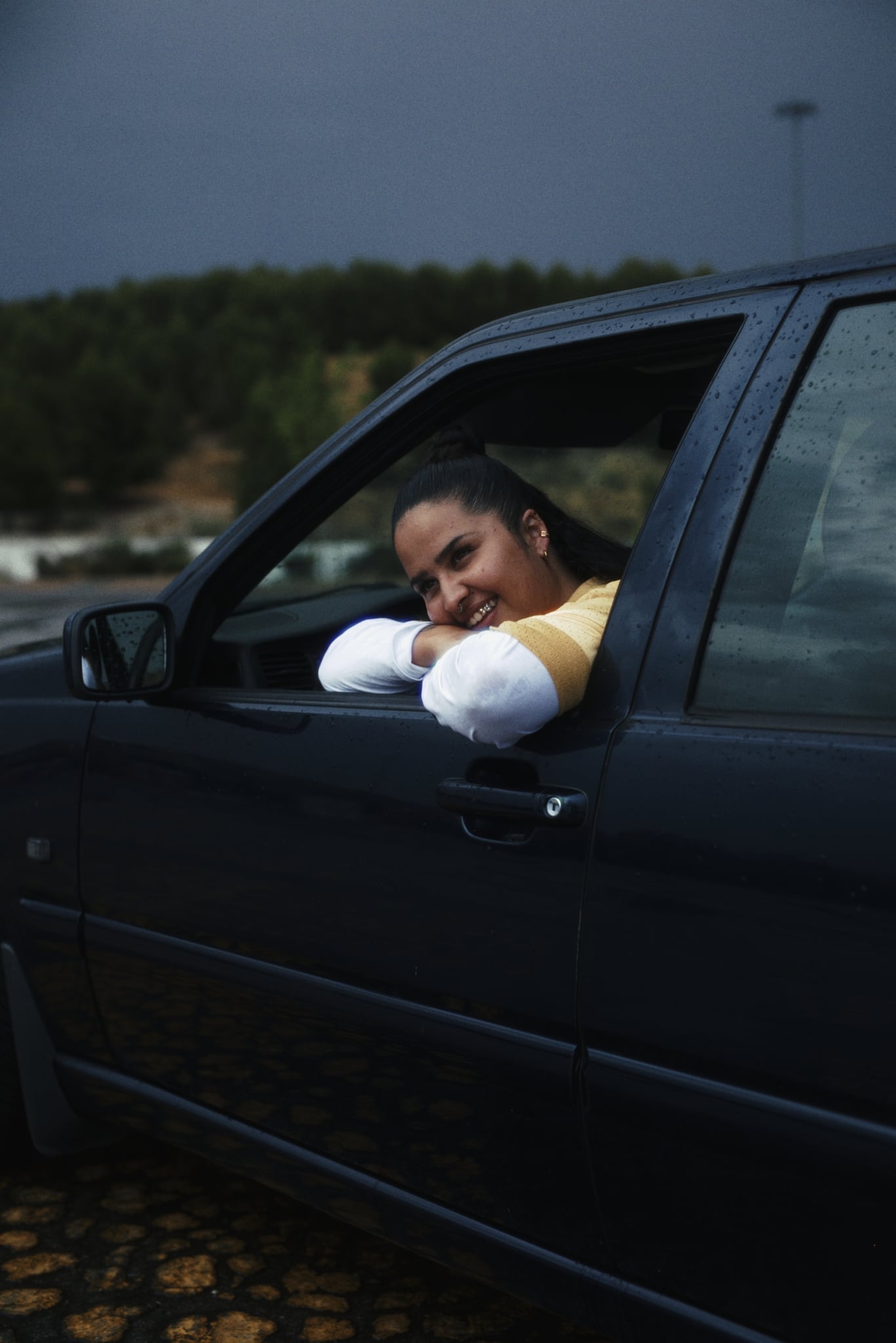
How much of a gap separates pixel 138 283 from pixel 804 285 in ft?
395

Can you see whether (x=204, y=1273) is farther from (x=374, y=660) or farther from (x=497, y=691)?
(x=497, y=691)

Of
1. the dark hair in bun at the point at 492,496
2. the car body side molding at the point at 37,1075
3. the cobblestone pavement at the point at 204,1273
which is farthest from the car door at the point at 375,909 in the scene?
the cobblestone pavement at the point at 204,1273

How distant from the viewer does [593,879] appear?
1.53 metres

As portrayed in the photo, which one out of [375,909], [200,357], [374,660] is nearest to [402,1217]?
[375,909]

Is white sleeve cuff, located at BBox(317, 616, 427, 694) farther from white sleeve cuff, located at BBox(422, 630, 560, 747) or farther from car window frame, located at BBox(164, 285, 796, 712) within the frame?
white sleeve cuff, located at BBox(422, 630, 560, 747)

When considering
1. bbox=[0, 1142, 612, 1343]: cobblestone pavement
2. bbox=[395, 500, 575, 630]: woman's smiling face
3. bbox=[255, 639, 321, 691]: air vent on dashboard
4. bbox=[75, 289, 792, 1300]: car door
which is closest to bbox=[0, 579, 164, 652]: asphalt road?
bbox=[255, 639, 321, 691]: air vent on dashboard

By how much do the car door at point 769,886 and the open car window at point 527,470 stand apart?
1.55ft

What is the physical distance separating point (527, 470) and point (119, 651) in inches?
33.5

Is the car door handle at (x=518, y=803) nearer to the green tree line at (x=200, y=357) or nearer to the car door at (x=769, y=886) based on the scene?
the car door at (x=769, y=886)

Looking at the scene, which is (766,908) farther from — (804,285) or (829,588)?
(804,285)

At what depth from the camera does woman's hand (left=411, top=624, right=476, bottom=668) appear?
1.98 m

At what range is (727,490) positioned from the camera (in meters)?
1.58

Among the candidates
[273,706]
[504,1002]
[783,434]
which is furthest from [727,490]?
[273,706]

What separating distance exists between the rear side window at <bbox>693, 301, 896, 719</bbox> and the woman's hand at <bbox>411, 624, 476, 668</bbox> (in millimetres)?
521
